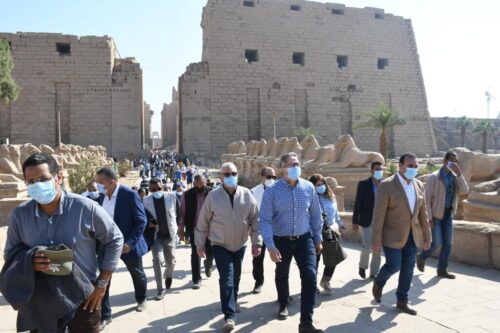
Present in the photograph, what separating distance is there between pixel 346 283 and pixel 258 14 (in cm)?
2736

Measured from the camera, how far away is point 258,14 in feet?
95.6

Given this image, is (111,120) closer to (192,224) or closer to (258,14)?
(258,14)

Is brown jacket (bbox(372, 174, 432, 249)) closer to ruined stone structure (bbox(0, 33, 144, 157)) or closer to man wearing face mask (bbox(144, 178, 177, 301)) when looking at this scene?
man wearing face mask (bbox(144, 178, 177, 301))

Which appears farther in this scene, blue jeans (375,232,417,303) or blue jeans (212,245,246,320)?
blue jeans (375,232,417,303)

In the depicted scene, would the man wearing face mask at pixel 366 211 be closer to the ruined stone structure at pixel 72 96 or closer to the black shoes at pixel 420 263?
the black shoes at pixel 420 263

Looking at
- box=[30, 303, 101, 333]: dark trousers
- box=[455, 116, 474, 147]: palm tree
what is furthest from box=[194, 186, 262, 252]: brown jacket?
box=[455, 116, 474, 147]: palm tree

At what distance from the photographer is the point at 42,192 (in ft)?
6.49

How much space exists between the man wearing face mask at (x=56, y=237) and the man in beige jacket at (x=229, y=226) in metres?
1.28

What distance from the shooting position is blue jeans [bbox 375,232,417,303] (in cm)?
343

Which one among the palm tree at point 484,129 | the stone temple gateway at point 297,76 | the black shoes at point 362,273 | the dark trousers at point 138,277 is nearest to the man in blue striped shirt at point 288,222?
the dark trousers at point 138,277

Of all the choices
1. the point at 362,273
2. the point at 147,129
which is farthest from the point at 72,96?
the point at 362,273

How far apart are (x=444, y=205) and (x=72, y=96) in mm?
26366

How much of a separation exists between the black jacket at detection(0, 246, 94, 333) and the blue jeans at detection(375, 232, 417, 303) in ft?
7.88

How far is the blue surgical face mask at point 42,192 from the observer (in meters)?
1.97
